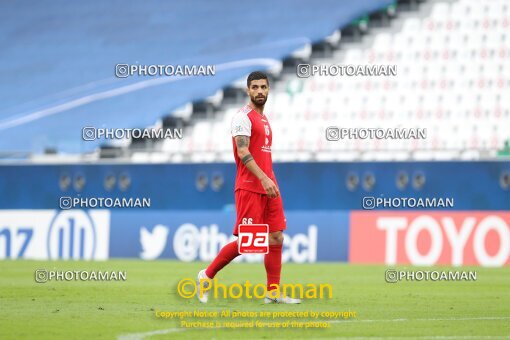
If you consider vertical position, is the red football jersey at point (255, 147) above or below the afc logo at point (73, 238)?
above

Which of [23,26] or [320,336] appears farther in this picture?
[23,26]

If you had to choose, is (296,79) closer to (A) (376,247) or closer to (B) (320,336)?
(A) (376,247)

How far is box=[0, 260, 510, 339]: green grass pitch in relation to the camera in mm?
7582

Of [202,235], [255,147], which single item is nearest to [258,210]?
[255,147]

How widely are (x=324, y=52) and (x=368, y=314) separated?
2294 cm

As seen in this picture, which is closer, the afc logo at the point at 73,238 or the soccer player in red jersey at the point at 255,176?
the soccer player in red jersey at the point at 255,176

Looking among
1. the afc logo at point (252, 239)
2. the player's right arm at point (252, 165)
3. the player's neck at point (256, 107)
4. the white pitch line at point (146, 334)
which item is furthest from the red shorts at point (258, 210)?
the white pitch line at point (146, 334)

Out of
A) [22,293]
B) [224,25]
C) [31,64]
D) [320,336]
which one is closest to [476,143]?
[224,25]

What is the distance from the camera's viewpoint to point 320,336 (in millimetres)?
7320

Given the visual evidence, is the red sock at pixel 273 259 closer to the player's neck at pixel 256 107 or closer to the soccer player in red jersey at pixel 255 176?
the soccer player in red jersey at pixel 255 176

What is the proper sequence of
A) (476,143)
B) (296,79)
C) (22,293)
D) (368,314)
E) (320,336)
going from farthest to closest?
(296,79) → (476,143) → (22,293) → (368,314) → (320,336)

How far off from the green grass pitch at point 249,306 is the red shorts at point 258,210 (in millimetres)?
752

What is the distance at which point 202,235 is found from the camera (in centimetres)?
2009

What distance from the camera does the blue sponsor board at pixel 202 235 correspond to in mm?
19406
